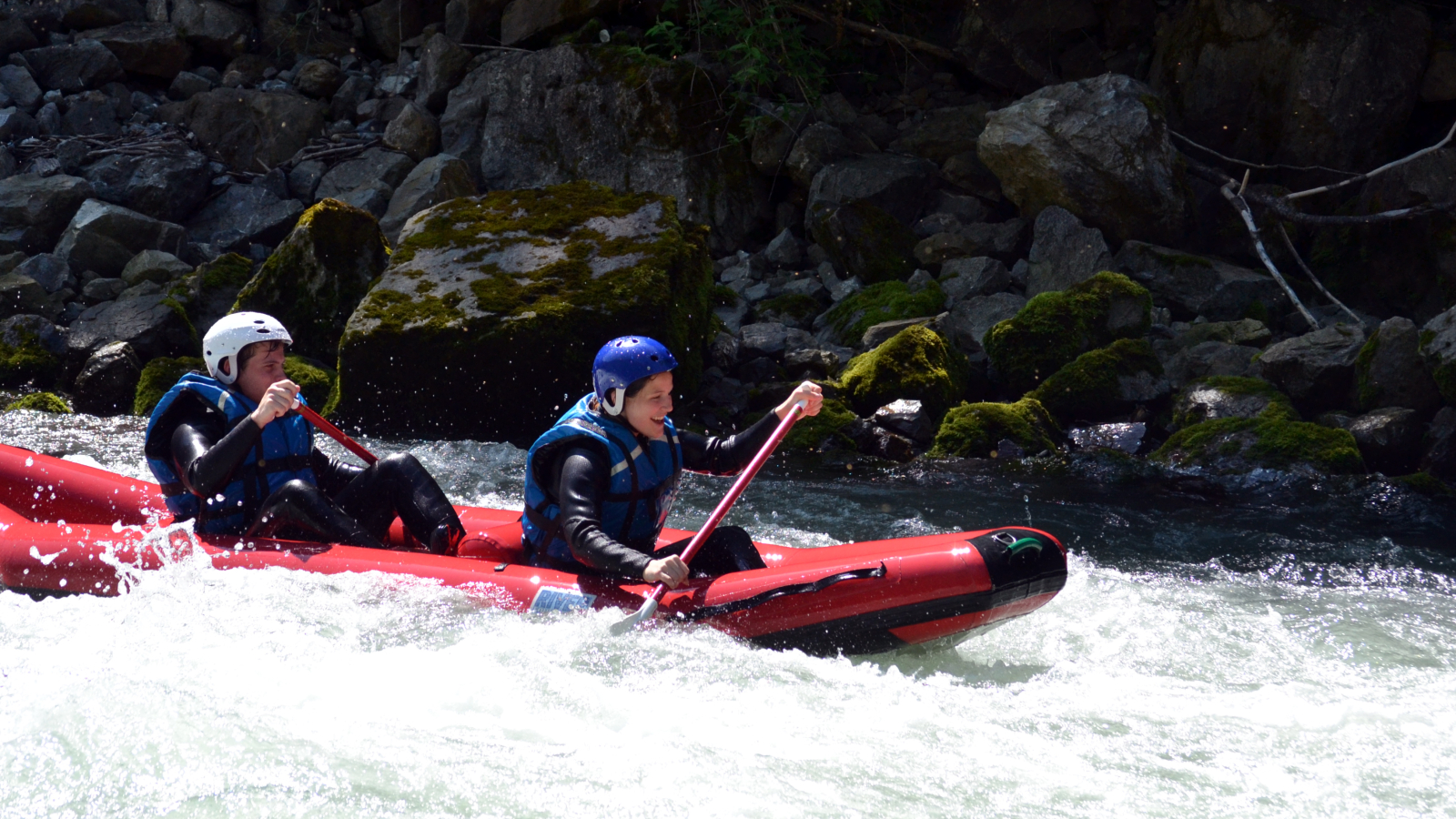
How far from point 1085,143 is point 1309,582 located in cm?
544

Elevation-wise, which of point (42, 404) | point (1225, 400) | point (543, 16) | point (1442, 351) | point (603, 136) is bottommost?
point (42, 404)

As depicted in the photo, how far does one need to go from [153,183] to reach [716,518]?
33.8 feet

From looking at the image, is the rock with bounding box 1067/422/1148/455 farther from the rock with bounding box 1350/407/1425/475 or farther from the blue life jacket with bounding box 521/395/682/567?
the blue life jacket with bounding box 521/395/682/567

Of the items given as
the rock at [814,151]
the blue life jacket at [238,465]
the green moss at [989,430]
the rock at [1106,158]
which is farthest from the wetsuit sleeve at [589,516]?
the rock at [814,151]

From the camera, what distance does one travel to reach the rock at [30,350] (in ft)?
30.5

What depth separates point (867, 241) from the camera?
10438mm

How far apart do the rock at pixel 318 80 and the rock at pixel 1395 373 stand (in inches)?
443

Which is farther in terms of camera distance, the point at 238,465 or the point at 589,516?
the point at 238,465

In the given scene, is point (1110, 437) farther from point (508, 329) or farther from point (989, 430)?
point (508, 329)

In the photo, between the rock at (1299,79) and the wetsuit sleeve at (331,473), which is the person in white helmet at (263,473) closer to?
the wetsuit sleeve at (331,473)

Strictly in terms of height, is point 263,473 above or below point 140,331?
above

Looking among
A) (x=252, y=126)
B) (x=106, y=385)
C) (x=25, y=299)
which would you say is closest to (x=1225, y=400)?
(x=106, y=385)

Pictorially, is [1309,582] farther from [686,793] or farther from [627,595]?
[686,793]

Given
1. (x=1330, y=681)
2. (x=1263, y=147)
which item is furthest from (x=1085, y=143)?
(x=1330, y=681)
